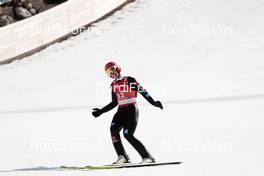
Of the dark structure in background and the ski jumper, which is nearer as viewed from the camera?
the ski jumper

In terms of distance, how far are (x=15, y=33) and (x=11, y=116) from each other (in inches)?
194

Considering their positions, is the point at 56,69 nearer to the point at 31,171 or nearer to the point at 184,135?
the point at 184,135

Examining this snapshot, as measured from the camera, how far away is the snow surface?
24.3 feet
